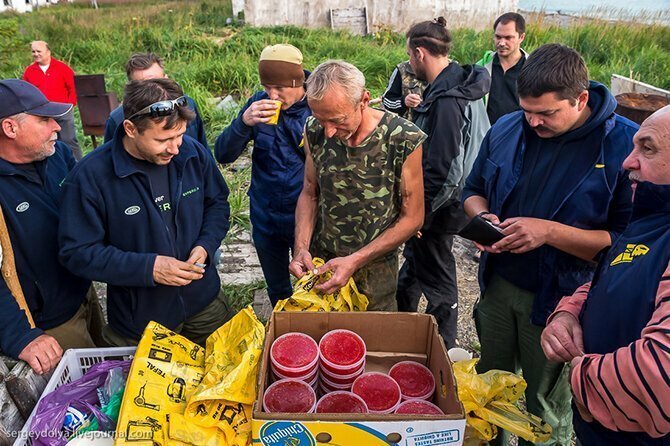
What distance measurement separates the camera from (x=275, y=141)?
2889mm

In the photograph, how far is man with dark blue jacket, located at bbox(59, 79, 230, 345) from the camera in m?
2.00

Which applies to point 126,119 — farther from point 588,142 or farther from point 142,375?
point 588,142

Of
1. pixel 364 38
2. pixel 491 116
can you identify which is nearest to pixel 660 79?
pixel 491 116

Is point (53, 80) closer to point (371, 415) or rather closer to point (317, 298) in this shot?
point (317, 298)

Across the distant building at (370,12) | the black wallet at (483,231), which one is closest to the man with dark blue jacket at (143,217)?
the black wallet at (483,231)

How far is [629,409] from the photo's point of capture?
1215 mm

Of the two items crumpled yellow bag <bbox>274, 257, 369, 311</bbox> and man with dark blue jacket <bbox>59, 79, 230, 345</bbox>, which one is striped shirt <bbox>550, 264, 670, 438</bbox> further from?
man with dark blue jacket <bbox>59, 79, 230, 345</bbox>

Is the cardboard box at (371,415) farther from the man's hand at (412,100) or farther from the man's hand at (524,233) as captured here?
the man's hand at (412,100)

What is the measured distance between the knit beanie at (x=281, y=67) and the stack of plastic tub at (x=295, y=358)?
5.30ft

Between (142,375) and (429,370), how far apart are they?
100 cm

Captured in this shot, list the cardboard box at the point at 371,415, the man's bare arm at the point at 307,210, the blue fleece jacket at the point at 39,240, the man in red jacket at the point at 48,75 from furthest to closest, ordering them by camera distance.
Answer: the man in red jacket at the point at 48,75 → the man's bare arm at the point at 307,210 → the blue fleece jacket at the point at 39,240 → the cardboard box at the point at 371,415

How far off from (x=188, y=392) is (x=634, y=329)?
141 cm

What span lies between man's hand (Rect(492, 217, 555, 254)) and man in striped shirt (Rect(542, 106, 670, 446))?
0.32 m

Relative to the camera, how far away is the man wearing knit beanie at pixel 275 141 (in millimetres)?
2717
